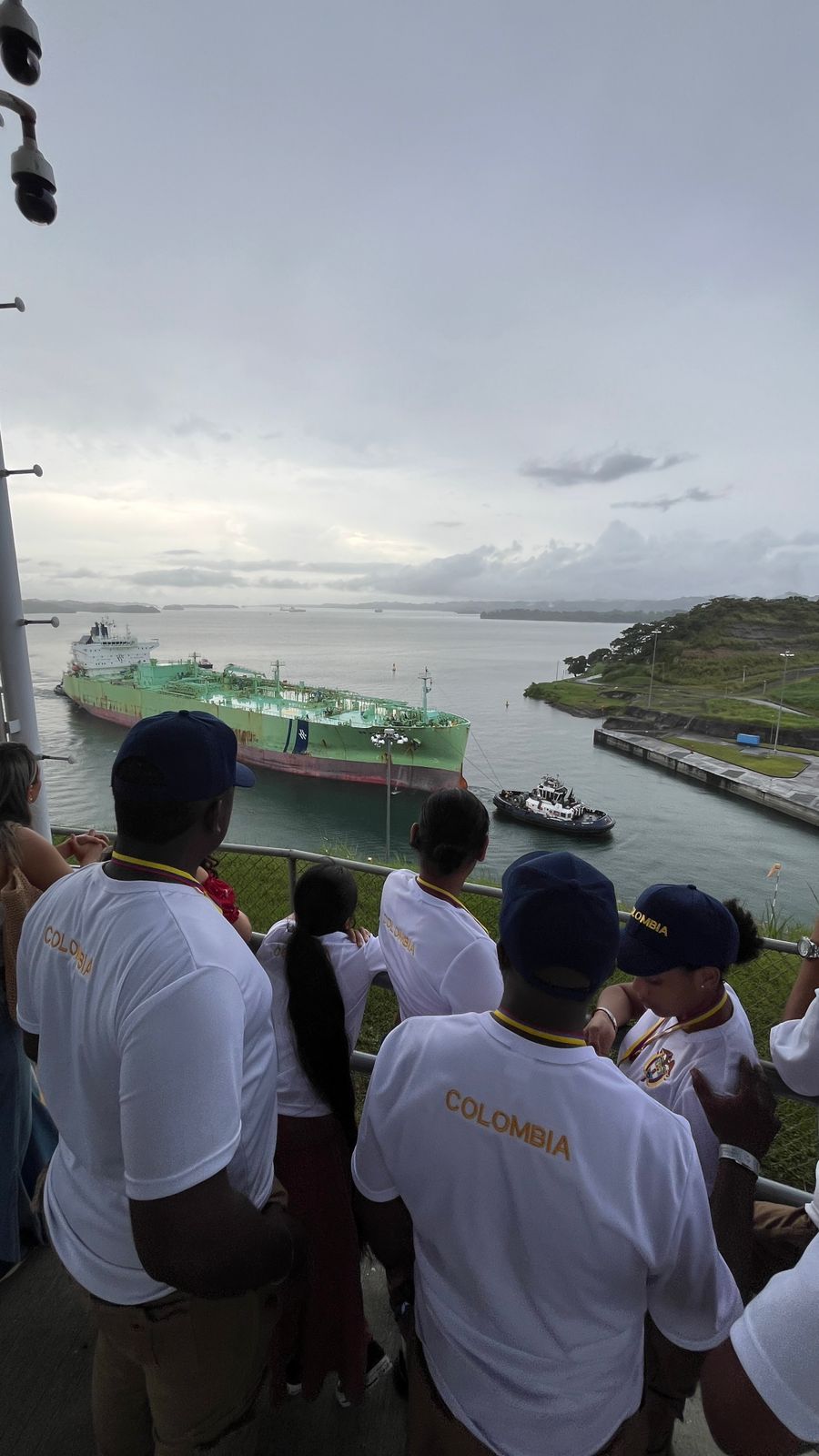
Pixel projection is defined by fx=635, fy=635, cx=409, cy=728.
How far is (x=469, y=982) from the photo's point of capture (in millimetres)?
1782

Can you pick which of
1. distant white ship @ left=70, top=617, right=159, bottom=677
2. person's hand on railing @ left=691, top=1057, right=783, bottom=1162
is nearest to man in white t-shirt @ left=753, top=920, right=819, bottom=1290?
person's hand on railing @ left=691, top=1057, right=783, bottom=1162

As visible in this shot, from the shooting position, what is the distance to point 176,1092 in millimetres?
1001

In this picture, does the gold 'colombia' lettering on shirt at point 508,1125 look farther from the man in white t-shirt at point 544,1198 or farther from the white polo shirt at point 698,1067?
the white polo shirt at point 698,1067

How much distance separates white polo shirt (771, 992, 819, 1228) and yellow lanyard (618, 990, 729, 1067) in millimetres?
226

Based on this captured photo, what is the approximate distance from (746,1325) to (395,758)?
3279 cm

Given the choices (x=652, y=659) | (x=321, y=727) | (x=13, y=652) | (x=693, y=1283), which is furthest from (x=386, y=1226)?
(x=652, y=659)

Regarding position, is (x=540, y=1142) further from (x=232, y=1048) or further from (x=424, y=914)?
(x=424, y=914)

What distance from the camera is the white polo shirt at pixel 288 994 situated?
1684 millimetres

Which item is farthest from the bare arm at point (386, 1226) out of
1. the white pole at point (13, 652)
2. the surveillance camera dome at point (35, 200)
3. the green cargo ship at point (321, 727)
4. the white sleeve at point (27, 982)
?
the green cargo ship at point (321, 727)

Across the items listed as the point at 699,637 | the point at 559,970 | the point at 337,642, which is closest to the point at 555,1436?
the point at 559,970

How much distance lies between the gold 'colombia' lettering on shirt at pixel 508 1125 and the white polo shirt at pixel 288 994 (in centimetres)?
75

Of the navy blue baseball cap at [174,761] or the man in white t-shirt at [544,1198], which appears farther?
the navy blue baseball cap at [174,761]

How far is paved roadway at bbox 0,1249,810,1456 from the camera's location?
5.42 feet

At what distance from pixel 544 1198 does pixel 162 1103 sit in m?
0.61
